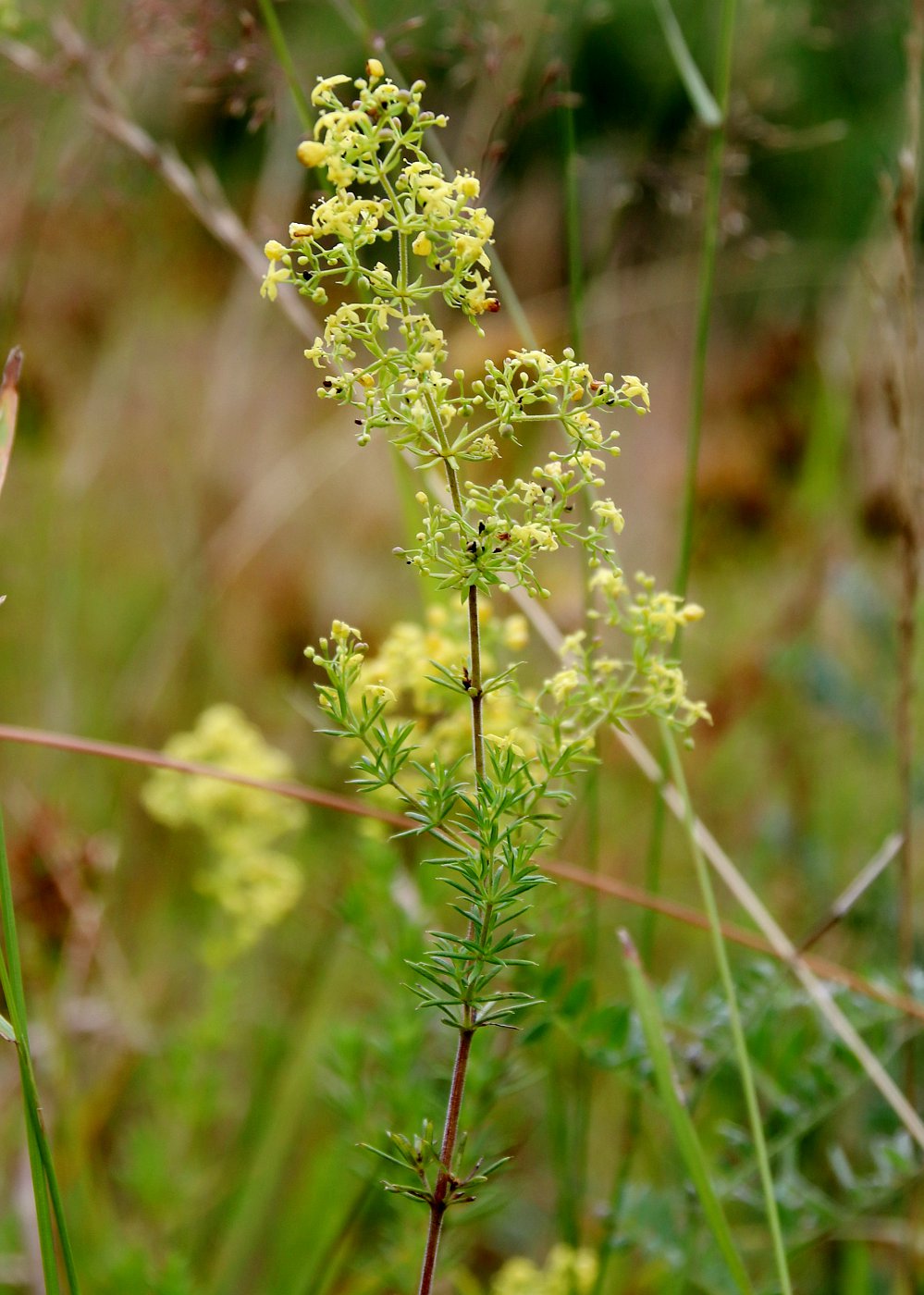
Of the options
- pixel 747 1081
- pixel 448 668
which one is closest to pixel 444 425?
pixel 448 668

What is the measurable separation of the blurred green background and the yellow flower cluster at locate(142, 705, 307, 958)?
0.35ft

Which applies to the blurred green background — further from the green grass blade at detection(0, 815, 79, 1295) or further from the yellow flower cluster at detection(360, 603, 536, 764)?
the green grass blade at detection(0, 815, 79, 1295)

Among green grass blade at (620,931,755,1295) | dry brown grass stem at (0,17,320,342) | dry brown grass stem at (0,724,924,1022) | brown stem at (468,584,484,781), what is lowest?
green grass blade at (620,931,755,1295)

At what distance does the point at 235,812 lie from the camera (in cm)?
173

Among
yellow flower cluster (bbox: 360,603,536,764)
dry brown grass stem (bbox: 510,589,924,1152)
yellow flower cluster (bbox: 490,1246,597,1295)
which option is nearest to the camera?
yellow flower cluster (bbox: 360,603,536,764)

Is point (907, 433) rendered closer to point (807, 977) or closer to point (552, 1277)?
point (807, 977)

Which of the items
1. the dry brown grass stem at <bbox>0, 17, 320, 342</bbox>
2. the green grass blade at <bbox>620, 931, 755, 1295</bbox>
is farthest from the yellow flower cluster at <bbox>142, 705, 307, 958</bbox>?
the green grass blade at <bbox>620, 931, 755, 1295</bbox>

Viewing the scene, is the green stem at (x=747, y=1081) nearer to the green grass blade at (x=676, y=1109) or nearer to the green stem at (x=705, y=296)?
the green grass blade at (x=676, y=1109)

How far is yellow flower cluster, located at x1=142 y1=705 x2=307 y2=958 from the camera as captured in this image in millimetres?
1630

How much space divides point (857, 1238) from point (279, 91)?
161 centimetres

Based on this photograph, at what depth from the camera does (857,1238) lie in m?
1.46

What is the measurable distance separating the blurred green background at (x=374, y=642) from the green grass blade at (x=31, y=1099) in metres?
0.35

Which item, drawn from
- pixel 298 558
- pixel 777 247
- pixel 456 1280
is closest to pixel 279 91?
pixel 777 247

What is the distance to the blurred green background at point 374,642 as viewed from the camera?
1.27 m
